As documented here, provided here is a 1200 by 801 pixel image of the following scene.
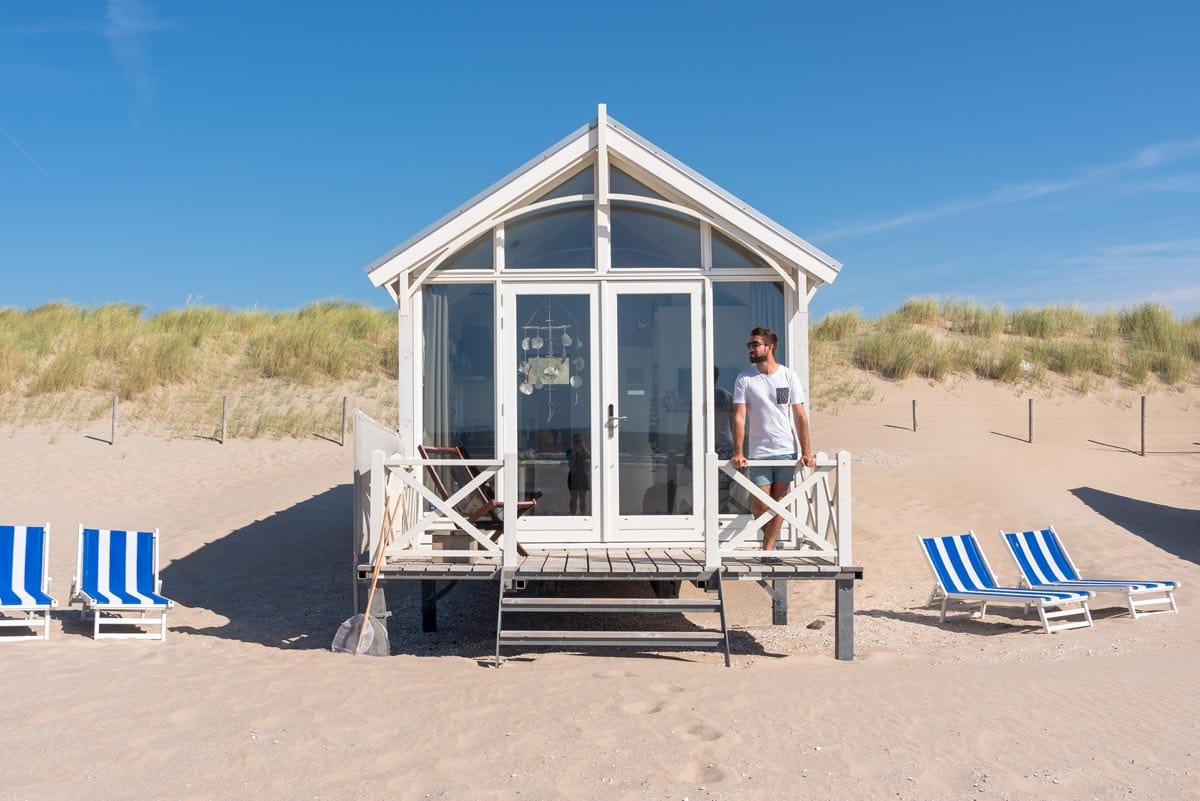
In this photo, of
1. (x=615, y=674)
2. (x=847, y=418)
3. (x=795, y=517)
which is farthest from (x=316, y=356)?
(x=615, y=674)

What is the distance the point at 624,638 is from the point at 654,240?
10.5 feet

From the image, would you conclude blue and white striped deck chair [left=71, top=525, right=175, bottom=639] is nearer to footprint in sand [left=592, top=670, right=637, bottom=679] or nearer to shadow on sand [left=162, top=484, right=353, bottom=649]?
shadow on sand [left=162, top=484, right=353, bottom=649]

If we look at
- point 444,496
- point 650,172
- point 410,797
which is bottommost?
point 410,797

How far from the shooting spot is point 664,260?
8.30 metres

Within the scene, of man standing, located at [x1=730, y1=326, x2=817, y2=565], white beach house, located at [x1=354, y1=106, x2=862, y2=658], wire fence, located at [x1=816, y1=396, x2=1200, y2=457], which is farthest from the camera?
wire fence, located at [x1=816, y1=396, x2=1200, y2=457]

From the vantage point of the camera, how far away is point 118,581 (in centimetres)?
864

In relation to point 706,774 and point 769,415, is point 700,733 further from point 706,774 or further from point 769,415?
point 769,415

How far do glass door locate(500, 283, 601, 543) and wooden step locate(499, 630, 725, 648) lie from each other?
1453 millimetres

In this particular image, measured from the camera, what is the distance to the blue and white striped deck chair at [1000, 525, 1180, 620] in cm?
875

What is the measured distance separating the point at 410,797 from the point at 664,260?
504 centimetres

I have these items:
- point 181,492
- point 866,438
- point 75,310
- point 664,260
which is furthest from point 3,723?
point 75,310

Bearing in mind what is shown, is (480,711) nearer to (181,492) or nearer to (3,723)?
(3,723)

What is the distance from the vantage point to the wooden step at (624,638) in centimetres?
673

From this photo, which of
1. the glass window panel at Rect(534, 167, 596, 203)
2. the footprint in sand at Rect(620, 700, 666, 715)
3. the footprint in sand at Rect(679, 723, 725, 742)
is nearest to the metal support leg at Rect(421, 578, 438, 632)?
the glass window panel at Rect(534, 167, 596, 203)
